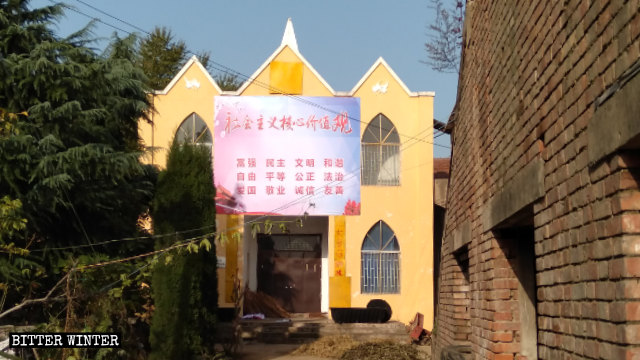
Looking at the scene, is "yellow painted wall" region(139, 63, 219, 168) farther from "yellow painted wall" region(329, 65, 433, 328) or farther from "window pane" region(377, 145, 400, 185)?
"window pane" region(377, 145, 400, 185)

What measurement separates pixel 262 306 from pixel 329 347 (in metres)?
5.55

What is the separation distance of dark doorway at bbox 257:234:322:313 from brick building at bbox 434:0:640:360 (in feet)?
51.5

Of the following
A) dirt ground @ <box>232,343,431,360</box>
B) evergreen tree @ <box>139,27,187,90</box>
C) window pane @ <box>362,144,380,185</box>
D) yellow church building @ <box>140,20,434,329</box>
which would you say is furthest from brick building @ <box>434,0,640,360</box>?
evergreen tree @ <box>139,27,187,90</box>

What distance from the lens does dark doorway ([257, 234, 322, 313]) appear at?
2325cm

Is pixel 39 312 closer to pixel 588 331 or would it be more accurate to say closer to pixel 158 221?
pixel 158 221

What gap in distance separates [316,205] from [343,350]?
17.5 ft

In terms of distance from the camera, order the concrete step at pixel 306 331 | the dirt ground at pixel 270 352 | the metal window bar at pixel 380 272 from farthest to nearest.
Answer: the metal window bar at pixel 380 272 → the concrete step at pixel 306 331 → the dirt ground at pixel 270 352

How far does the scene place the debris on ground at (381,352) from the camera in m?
15.0

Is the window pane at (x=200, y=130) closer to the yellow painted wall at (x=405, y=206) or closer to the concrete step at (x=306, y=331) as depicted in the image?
the yellow painted wall at (x=405, y=206)

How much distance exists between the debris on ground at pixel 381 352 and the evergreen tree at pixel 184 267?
3756 millimetres

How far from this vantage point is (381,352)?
15.3 metres

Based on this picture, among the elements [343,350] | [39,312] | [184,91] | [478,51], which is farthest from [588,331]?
[184,91]

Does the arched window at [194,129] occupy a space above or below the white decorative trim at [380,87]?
below

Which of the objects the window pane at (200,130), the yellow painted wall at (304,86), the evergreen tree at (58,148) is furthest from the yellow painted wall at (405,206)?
the evergreen tree at (58,148)
